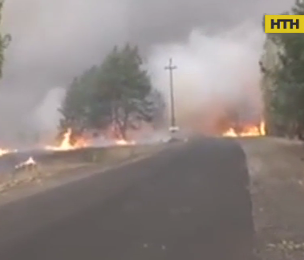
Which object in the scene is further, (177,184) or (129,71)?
(129,71)

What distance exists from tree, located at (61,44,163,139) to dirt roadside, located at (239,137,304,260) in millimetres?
62520

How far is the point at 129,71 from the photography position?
93562mm

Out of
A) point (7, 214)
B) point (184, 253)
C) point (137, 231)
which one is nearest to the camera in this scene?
point (184, 253)

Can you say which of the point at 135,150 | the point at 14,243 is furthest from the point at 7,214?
the point at 135,150

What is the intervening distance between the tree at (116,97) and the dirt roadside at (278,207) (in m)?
62.5

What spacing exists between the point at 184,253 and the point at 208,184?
10.8m

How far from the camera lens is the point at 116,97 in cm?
9169

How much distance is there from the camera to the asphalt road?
401 inches

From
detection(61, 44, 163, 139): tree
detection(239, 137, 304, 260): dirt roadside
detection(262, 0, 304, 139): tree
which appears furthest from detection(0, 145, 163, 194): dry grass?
detection(61, 44, 163, 139): tree

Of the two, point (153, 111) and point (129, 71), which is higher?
point (129, 71)

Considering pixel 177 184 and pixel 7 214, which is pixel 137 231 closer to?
pixel 7 214

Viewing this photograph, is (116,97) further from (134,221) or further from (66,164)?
(134,221)

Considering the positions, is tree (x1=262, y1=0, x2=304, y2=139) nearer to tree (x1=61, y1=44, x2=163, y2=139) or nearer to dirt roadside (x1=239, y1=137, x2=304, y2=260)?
dirt roadside (x1=239, y1=137, x2=304, y2=260)

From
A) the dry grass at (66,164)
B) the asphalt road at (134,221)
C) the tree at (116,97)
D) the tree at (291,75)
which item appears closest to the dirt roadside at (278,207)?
the asphalt road at (134,221)
